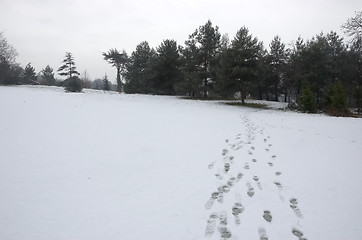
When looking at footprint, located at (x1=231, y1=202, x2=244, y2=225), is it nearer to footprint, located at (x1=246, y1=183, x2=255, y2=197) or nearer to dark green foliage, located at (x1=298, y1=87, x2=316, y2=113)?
footprint, located at (x1=246, y1=183, x2=255, y2=197)

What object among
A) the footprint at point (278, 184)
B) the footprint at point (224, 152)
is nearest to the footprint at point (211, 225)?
the footprint at point (278, 184)

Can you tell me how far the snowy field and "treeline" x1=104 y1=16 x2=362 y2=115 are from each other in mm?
14852

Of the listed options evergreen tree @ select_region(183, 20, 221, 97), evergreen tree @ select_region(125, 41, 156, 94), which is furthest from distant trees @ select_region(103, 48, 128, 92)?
evergreen tree @ select_region(183, 20, 221, 97)

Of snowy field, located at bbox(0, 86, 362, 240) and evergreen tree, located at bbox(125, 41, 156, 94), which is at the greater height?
evergreen tree, located at bbox(125, 41, 156, 94)

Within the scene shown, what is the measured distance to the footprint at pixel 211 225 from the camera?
3.61 m

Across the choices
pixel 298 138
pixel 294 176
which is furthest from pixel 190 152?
pixel 298 138

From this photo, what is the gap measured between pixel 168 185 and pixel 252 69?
20629mm

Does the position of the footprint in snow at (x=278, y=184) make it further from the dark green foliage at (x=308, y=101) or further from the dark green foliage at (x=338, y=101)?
the dark green foliage at (x=308, y=101)

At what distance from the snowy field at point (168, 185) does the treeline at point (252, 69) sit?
48.7 feet

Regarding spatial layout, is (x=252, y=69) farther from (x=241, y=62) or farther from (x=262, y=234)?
(x=262, y=234)

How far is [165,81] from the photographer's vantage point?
105 feet

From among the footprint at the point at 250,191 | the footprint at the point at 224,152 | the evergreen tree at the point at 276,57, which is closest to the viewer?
the footprint at the point at 250,191

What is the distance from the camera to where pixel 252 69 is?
2284cm

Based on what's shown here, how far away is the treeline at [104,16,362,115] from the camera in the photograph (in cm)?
2269
